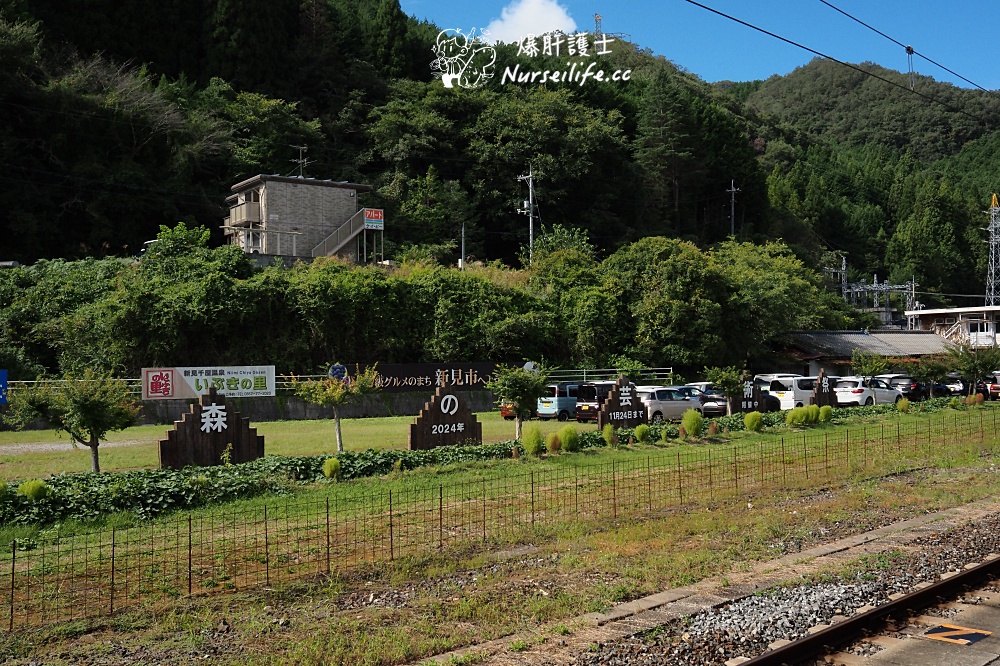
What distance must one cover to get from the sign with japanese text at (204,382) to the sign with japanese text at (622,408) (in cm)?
1242

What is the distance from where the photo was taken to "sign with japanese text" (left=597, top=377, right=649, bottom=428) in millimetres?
25125

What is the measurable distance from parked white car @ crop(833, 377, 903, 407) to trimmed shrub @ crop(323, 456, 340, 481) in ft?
87.9

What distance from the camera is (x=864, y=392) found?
119ft

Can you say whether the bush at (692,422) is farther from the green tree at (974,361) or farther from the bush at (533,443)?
the green tree at (974,361)

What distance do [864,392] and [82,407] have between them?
31.7m

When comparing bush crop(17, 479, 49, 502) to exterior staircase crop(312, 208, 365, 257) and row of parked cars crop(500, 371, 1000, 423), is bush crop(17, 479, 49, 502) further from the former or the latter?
exterior staircase crop(312, 208, 365, 257)

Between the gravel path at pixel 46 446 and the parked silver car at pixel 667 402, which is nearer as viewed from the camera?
the gravel path at pixel 46 446

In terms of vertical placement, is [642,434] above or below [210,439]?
below

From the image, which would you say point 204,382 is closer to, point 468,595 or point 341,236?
point 341,236

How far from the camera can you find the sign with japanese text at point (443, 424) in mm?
20172

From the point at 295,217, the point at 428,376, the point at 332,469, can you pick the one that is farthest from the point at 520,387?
the point at 295,217

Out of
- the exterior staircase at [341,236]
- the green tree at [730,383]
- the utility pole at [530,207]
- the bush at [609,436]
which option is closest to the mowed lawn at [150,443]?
the bush at [609,436]

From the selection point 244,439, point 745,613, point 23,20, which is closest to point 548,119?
point 23,20

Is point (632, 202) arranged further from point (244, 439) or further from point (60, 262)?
point (244, 439)
